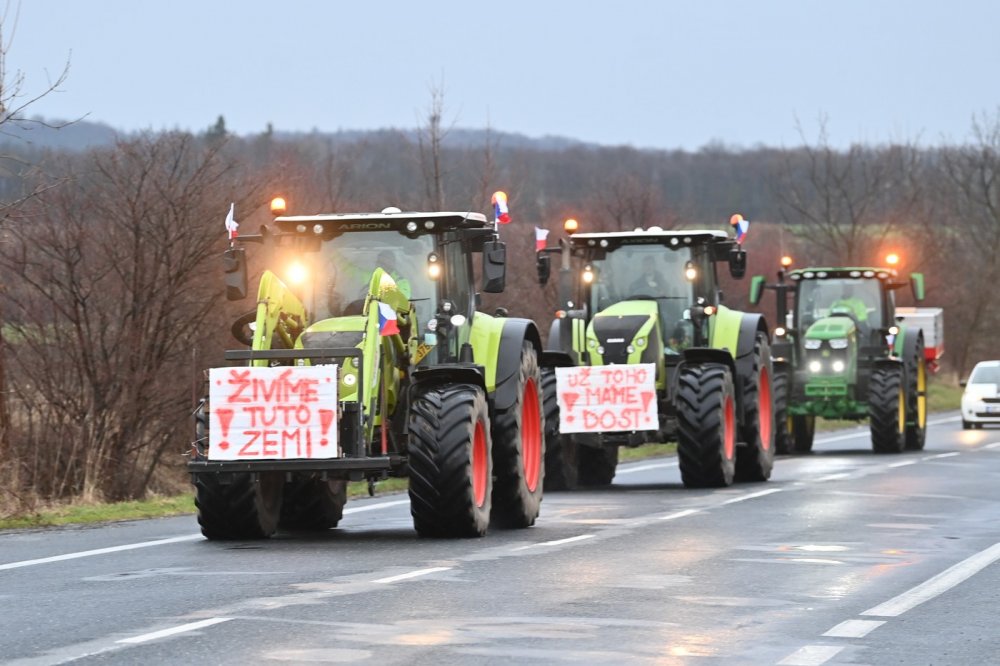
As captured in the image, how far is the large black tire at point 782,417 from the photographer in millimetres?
33688

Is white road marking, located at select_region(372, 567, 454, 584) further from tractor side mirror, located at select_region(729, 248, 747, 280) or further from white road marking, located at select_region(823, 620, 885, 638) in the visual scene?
tractor side mirror, located at select_region(729, 248, 747, 280)

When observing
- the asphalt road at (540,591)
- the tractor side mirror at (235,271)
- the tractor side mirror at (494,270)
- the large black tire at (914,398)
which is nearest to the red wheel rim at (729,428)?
the asphalt road at (540,591)

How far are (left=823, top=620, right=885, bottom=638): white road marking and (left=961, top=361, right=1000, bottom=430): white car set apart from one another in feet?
116

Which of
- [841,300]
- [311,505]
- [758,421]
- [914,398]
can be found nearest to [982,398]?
[914,398]

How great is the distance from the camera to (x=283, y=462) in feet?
51.2

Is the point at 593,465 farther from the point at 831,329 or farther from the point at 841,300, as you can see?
the point at 841,300

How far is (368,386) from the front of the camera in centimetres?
1580

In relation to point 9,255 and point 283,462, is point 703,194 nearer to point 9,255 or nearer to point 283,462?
point 9,255

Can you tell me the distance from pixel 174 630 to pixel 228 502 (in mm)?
5766

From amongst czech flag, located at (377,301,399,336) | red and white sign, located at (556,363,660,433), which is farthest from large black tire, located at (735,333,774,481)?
czech flag, located at (377,301,399,336)

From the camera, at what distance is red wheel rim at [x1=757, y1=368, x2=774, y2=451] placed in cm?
2673

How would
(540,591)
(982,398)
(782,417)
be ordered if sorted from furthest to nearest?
(982,398)
(782,417)
(540,591)

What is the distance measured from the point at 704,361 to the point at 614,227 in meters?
26.2

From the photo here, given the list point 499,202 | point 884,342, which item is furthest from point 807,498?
point 884,342
